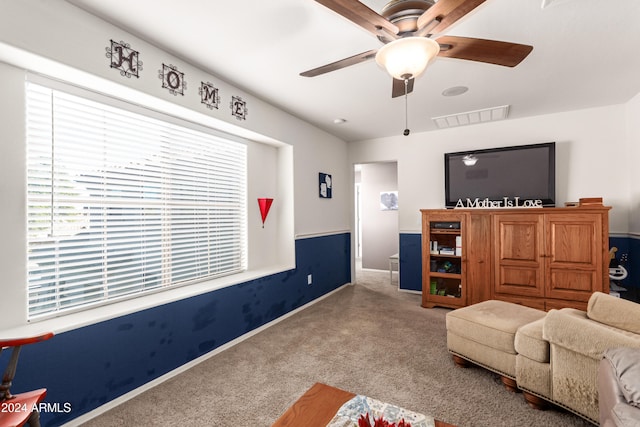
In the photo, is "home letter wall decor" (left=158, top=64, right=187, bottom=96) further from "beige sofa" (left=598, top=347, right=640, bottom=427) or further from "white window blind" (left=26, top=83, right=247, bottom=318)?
"beige sofa" (left=598, top=347, right=640, bottom=427)

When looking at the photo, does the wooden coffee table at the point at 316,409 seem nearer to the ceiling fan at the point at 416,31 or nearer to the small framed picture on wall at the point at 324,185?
the ceiling fan at the point at 416,31

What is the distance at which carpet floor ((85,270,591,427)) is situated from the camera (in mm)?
1802

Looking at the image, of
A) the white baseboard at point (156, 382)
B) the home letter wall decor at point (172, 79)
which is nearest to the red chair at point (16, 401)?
the white baseboard at point (156, 382)

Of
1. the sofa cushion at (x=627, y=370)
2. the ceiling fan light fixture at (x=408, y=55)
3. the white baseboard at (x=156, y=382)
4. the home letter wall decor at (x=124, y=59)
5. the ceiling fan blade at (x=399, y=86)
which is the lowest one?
the white baseboard at (x=156, y=382)

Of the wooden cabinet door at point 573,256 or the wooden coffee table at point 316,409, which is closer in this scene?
the wooden coffee table at point 316,409

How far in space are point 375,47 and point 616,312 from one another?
2.25 metres

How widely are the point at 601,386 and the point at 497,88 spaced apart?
2726mm

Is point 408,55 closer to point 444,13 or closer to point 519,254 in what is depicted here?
point 444,13

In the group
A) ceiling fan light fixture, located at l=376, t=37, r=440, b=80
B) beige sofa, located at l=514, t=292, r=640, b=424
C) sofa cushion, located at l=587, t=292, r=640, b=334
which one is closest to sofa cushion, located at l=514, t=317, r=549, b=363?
beige sofa, located at l=514, t=292, r=640, b=424

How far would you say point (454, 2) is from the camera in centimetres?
118

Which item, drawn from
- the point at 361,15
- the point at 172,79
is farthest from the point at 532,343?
the point at 172,79

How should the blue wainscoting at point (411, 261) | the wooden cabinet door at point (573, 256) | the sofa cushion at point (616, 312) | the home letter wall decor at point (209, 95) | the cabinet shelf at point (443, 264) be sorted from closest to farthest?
1. the sofa cushion at point (616, 312)
2. the home letter wall decor at point (209, 95)
3. the wooden cabinet door at point (573, 256)
4. the cabinet shelf at point (443, 264)
5. the blue wainscoting at point (411, 261)

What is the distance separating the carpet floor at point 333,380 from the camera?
5.91 feet

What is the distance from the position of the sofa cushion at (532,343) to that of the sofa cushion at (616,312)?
29 cm
